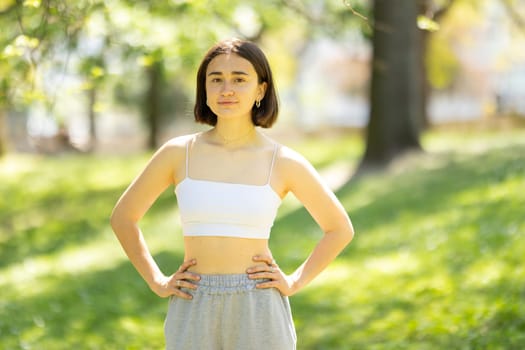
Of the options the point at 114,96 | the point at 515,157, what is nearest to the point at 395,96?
the point at 515,157

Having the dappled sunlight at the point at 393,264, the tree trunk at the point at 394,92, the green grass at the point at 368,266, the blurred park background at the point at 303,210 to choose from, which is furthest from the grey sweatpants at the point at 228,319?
the tree trunk at the point at 394,92

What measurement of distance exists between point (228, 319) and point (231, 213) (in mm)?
413

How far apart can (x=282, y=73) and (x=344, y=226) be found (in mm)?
41198

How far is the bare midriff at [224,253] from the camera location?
122 inches

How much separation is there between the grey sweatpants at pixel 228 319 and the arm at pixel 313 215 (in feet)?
0.28

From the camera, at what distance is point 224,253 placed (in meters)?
3.11

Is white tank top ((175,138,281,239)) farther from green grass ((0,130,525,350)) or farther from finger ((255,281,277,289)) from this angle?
green grass ((0,130,525,350))

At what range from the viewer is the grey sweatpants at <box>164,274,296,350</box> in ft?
10.0

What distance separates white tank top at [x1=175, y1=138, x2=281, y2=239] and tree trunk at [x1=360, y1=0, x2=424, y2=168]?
495 inches

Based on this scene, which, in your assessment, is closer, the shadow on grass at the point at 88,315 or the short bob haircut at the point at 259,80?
the short bob haircut at the point at 259,80

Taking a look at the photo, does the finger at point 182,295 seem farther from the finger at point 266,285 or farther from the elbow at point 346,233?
the elbow at point 346,233

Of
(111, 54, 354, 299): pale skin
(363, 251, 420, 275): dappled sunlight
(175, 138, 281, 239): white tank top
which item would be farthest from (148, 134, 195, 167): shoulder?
(363, 251, 420, 275): dappled sunlight

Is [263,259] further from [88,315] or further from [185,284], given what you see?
[88,315]

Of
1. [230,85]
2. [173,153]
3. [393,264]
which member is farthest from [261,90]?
[393,264]
